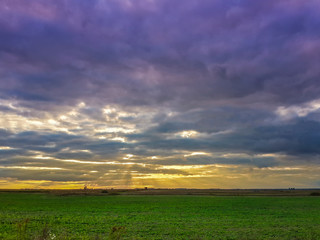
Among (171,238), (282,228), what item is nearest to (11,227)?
(171,238)

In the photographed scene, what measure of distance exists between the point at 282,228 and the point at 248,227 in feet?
12.2

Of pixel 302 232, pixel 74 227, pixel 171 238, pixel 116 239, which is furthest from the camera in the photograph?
pixel 74 227

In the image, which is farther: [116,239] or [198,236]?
[198,236]

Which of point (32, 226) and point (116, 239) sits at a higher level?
point (116, 239)

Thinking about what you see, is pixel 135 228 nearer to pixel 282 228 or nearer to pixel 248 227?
pixel 248 227

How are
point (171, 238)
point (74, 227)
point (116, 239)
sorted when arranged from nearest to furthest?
point (116, 239) → point (171, 238) → point (74, 227)

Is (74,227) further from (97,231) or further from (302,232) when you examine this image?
(302,232)

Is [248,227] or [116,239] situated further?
[248,227]

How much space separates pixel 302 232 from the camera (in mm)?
28672

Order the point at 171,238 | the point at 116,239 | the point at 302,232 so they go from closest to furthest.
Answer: the point at 116,239
the point at 171,238
the point at 302,232

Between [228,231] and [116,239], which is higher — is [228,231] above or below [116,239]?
below

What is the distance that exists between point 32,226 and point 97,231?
8.13m

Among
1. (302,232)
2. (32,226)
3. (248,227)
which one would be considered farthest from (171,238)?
(32,226)

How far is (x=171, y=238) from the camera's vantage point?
82.3 feet
